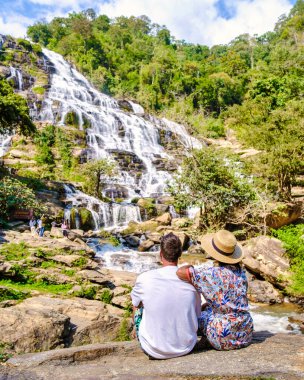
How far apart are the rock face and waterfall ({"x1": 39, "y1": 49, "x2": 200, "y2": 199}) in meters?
17.9

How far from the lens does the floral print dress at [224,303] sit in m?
3.14

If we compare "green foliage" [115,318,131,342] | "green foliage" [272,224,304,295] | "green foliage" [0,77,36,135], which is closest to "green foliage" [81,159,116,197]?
"green foliage" [0,77,36,135]

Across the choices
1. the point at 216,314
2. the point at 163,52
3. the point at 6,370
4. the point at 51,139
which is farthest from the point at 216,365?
the point at 163,52

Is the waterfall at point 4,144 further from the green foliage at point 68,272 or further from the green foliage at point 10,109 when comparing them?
the green foliage at point 68,272

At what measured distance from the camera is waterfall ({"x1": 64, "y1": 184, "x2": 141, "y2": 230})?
20062 millimetres

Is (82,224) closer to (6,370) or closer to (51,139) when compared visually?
(51,139)

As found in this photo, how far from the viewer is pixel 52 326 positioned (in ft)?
14.7

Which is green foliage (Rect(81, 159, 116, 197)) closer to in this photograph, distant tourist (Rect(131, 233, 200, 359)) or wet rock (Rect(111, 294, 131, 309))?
wet rock (Rect(111, 294, 131, 309))

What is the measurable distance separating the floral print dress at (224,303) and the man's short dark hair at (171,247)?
0.21 meters

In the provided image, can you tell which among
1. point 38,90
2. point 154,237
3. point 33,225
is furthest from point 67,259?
point 38,90

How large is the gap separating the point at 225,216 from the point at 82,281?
9.64 m

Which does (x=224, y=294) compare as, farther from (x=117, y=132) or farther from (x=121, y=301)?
(x=117, y=132)

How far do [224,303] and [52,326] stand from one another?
2547mm

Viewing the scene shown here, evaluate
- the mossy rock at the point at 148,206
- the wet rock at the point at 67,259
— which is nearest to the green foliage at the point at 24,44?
the mossy rock at the point at 148,206
